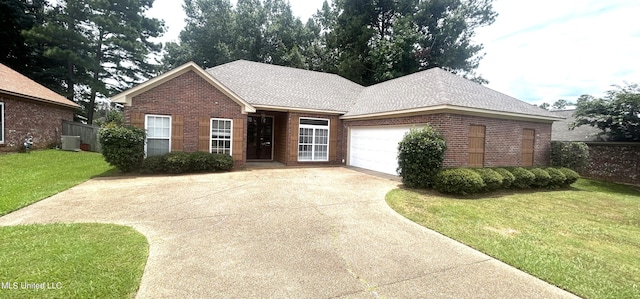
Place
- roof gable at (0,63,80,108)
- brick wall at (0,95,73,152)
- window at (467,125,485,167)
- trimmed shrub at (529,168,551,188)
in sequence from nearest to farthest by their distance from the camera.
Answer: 1. trimmed shrub at (529,168,551,188)
2. window at (467,125,485,167)
3. roof gable at (0,63,80,108)
4. brick wall at (0,95,73,152)

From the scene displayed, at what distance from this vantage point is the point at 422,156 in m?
9.11

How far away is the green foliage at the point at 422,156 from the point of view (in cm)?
907

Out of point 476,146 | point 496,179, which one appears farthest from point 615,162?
point 496,179

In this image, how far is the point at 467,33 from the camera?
25.2 m

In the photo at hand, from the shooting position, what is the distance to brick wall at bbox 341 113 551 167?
10.1 meters

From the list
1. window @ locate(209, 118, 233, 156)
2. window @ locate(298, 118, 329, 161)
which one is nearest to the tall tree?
window @ locate(209, 118, 233, 156)

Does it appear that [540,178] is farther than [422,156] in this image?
Yes

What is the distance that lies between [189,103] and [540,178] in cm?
1436

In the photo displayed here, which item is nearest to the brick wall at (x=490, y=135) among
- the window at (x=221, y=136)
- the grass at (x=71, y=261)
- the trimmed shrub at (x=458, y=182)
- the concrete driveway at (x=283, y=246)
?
the trimmed shrub at (x=458, y=182)

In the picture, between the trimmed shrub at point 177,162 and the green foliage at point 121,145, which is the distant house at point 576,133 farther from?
the green foliage at point 121,145

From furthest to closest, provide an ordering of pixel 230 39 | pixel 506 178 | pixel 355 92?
pixel 230 39 → pixel 355 92 → pixel 506 178

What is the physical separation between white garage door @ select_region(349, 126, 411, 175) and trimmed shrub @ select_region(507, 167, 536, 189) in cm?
420

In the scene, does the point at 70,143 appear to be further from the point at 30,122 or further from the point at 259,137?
the point at 259,137

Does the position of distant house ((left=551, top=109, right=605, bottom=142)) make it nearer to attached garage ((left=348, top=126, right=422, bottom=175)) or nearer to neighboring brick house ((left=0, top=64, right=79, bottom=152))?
attached garage ((left=348, top=126, right=422, bottom=175))
